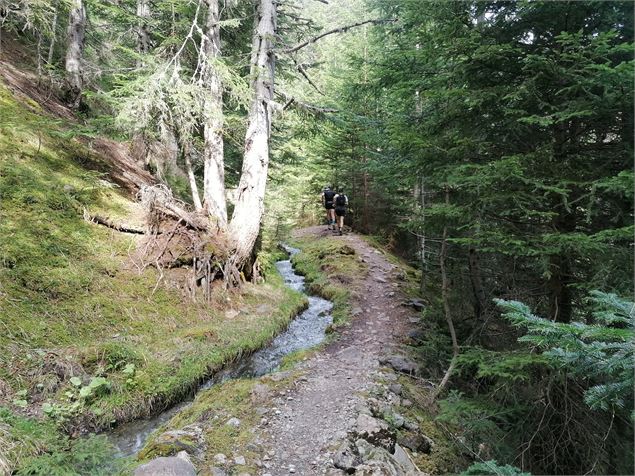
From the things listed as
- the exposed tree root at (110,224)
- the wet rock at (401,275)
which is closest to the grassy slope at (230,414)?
the wet rock at (401,275)

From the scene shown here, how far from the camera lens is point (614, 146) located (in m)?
4.25

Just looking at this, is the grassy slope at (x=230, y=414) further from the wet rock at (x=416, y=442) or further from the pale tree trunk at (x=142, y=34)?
the pale tree trunk at (x=142, y=34)

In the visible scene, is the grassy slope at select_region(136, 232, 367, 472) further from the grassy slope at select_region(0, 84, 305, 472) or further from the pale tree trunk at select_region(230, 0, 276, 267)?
the pale tree trunk at select_region(230, 0, 276, 267)

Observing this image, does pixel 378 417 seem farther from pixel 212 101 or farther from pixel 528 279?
pixel 212 101

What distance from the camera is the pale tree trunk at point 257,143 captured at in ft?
30.1

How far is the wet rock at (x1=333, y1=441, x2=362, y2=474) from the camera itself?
12.7ft

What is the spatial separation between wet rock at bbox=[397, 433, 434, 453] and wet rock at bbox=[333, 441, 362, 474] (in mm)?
740

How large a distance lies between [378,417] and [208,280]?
4.70 meters

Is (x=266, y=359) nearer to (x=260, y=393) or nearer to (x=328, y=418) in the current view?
(x=260, y=393)

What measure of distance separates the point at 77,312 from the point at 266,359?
3.29 meters

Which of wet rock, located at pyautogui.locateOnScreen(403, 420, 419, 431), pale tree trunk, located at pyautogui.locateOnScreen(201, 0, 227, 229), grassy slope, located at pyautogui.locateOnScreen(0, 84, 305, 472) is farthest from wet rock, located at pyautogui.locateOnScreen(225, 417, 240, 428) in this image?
pale tree trunk, located at pyautogui.locateOnScreen(201, 0, 227, 229)

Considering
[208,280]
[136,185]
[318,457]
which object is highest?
[136,185]

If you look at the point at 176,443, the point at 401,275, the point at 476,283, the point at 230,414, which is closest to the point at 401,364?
the point at 476,283

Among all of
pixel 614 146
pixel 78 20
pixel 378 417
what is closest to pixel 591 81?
pixel 614 146
